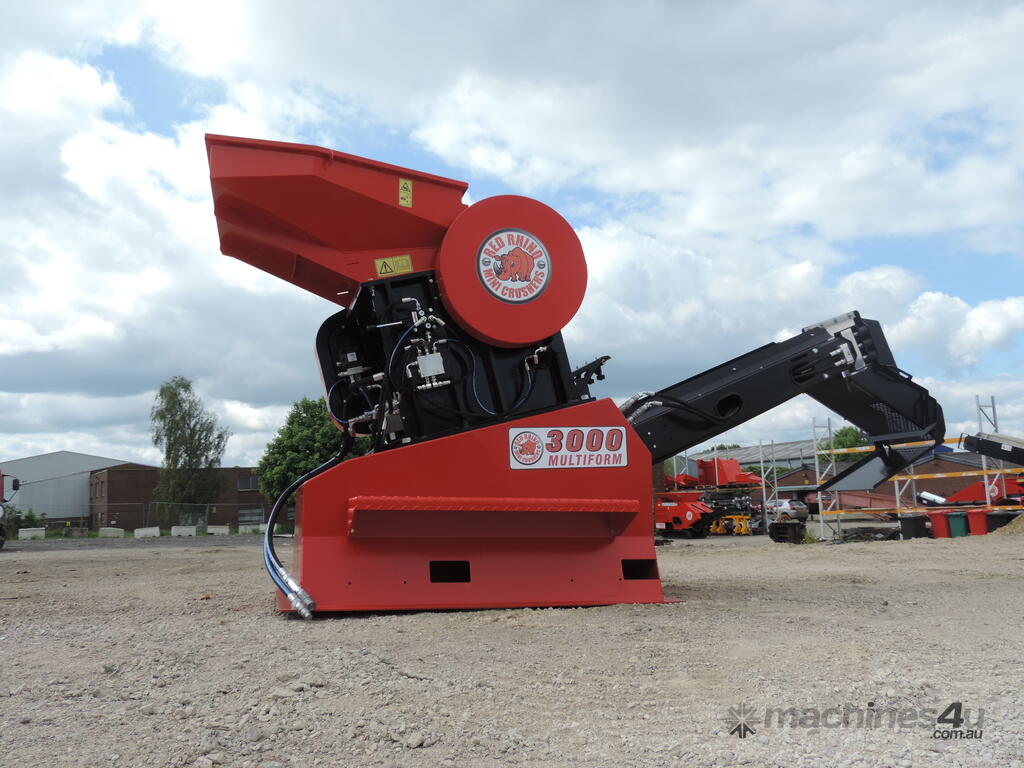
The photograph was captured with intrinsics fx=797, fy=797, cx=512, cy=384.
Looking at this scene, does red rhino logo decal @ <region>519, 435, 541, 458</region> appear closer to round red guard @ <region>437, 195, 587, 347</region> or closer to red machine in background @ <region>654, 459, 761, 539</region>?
round red guard @ <region>437, 195, 587, 347</region>

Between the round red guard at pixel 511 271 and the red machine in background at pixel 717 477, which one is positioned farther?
the red machine in background at pixel 717 477

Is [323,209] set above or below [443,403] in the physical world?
above

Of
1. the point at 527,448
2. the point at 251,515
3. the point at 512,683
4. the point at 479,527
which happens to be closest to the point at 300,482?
the point at 479,527

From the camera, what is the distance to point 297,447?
1563 inches

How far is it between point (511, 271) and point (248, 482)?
169 ft

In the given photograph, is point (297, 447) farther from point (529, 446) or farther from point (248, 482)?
point (529, 446)

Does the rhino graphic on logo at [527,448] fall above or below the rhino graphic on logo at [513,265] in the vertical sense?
below

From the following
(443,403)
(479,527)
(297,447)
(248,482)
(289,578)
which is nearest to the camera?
(289,578)

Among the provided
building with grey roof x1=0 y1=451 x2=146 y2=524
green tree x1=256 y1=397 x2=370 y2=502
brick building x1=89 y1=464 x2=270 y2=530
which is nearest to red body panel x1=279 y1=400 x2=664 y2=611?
green tree x1=256 y1=397 x2=370 y2=502

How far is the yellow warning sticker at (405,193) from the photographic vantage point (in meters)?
5.91

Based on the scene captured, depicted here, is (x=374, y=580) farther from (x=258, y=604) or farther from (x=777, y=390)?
(x=777, y=390)

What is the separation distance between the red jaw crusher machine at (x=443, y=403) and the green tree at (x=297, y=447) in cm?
3369

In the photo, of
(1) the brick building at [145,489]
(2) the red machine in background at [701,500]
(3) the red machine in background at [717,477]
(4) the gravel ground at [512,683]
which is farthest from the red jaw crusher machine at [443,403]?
(1) the brick building at [145,489]

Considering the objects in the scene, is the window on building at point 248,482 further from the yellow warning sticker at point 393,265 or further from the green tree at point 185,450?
the yellow warning sticker at point 393,265
